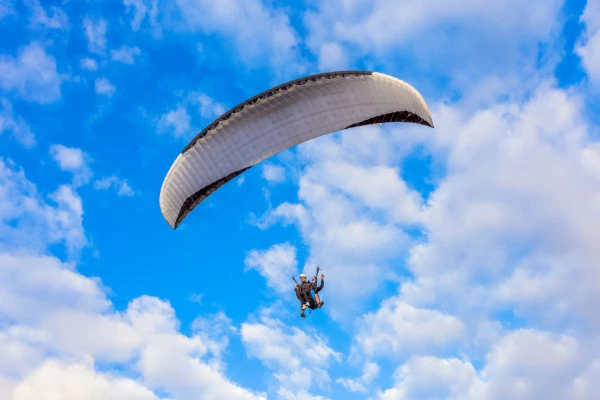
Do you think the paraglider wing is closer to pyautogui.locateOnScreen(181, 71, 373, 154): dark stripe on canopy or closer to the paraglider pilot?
pyautogui.locateOnScreen(181, 71, 373, 154): dark stripe on canopy

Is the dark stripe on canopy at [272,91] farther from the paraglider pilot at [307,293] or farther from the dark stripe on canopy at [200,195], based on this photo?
the paraglider pilot at [307,293]

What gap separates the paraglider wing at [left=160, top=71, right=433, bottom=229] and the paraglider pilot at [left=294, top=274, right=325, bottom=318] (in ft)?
19.7

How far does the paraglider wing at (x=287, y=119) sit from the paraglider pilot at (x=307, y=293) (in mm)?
5992

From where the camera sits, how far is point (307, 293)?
3014cm

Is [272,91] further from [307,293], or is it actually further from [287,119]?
[307,293]

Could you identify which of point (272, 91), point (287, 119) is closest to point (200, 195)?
point (287, 119)

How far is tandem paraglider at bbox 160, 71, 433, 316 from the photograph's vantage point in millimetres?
27438

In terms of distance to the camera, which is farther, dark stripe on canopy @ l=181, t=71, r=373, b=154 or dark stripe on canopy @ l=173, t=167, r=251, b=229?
dark stripe on canopy @ l=173, t=167, r=251, b=229

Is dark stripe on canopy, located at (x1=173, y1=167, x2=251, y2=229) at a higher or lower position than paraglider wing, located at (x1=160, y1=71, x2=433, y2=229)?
lower

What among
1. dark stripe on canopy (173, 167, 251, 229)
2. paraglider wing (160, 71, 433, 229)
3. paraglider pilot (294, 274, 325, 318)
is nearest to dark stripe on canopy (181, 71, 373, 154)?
paraglider wing (160, 71, 433, 229)

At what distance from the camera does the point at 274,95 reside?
2730 centimetres

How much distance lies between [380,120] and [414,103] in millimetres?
1639

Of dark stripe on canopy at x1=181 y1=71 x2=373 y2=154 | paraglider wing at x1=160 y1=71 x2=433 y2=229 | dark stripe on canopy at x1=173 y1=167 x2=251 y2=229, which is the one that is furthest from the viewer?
dark stripe on canopy at x1=173 y1=167 x2=251 y2=229

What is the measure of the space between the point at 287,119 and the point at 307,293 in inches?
320
